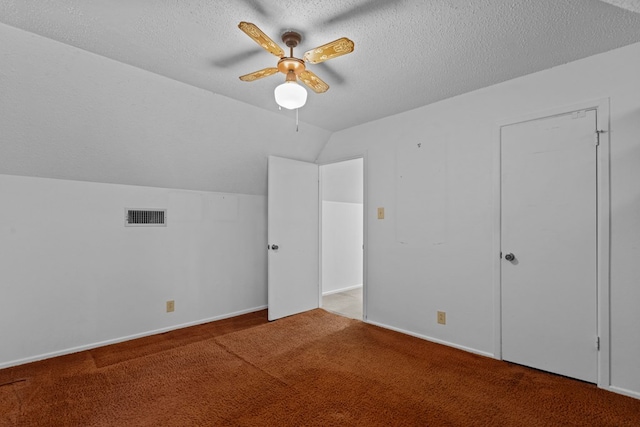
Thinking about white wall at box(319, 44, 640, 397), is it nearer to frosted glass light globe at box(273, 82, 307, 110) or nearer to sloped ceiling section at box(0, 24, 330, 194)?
sloped ceiling section at box(0, 24, 330, 194)

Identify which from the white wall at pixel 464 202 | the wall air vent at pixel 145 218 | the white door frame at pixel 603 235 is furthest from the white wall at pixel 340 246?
the white door frame at pixel 603 235

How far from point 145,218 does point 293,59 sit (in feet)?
7.77

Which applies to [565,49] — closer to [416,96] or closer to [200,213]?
[416,96]

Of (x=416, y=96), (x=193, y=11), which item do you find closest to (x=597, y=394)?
(x=416, y=96)

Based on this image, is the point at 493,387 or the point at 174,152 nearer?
the point at 493,387

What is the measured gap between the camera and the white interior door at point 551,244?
2.17 metres

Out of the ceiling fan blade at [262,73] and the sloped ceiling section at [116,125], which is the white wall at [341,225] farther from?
the ceiling fan blade at [262,73]

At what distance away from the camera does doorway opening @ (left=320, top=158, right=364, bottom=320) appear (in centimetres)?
474

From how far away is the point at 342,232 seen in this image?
515 cm

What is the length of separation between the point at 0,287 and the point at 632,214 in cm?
477

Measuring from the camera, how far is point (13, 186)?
2.49 metres

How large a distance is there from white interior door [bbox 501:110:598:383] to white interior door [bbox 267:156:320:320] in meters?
2.23

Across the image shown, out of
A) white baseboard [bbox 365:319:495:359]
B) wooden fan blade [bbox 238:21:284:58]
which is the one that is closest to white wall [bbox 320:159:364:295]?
white baseboard [bbox 365:319:495:359]

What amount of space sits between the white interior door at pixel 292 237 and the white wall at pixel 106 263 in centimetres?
54
